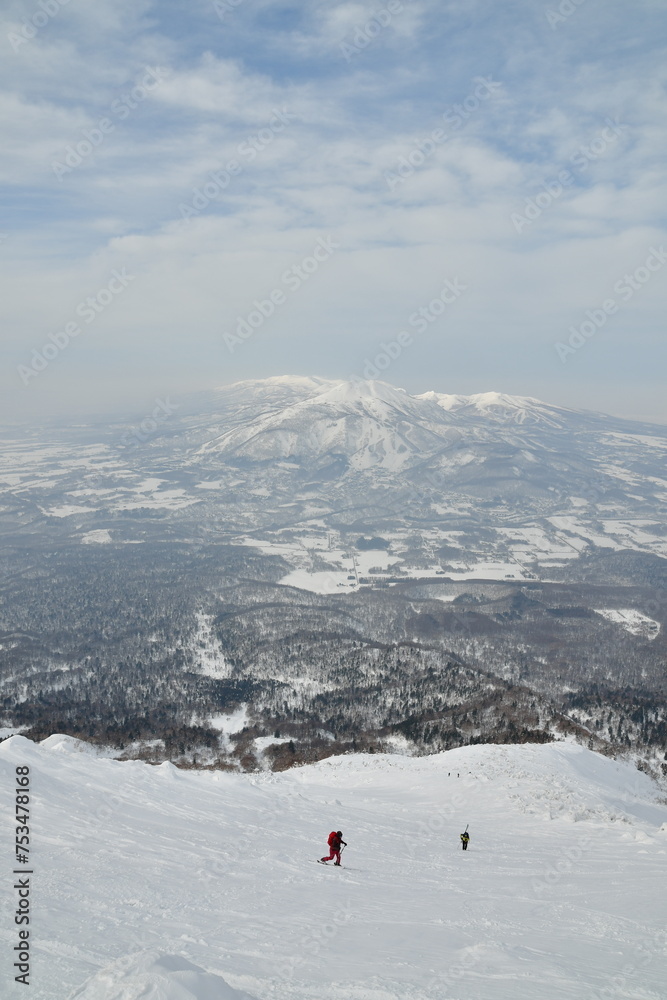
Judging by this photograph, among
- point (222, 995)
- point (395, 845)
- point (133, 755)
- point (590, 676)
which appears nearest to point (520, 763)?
point (395, 845)

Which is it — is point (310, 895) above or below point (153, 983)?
below

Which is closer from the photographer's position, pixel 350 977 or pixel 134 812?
pixel 350 977

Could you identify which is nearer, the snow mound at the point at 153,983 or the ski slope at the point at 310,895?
the snow mound at the point at 153,983

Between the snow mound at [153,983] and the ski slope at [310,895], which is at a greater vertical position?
the snow mound at [153,983]

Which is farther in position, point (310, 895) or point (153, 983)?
point (310, 895)

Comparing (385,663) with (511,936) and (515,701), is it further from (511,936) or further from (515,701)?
(511,936)
